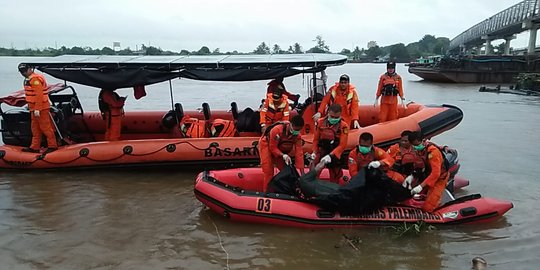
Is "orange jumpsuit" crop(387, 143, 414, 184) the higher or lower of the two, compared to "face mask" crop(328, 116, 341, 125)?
lower

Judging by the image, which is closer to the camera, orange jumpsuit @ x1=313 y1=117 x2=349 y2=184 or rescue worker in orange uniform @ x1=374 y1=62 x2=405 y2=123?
orange jumpsuit @ x1=313 y1=117 x2=349 y2=184

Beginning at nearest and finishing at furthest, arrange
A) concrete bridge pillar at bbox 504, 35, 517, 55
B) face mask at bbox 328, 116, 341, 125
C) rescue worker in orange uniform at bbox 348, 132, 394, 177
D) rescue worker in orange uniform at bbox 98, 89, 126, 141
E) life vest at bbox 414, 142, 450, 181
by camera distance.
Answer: life vest at bbox 414, 142, 450, 181 < rescue worker in orange uniform at bbox 348, 132, 394, 177 < face mask at bbox 328, 116, 341, 125 < rescue worker in orange uniform at bbox 98, 89, 126, 141 < concrete bridge pillar at bbox 504, 35, 517, 55

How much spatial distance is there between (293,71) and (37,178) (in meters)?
3.87

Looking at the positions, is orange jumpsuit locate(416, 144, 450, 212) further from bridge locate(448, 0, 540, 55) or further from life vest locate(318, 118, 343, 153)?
bridge locate(448, 0, 540, 55)

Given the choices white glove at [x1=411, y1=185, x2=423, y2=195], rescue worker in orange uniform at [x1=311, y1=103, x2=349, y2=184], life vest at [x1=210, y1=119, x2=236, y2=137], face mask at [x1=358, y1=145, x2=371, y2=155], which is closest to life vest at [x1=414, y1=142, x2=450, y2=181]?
white glove at [x1=411, y1=185, x2=423, y2=195]

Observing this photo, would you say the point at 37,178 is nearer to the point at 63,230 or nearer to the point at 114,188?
the point at 114,188

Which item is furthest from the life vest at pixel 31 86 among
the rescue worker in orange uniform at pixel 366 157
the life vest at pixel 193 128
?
the rescue worker in orange uniform at pixel 366 157

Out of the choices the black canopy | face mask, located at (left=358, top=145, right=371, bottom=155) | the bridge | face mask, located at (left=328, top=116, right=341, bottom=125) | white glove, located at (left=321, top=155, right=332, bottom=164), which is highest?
the bridge

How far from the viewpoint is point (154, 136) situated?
8258mm

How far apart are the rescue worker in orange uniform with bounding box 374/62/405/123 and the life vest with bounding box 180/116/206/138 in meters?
2.65

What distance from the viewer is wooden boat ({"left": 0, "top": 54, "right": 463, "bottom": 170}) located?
22.6 feet

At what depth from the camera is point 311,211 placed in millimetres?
5000

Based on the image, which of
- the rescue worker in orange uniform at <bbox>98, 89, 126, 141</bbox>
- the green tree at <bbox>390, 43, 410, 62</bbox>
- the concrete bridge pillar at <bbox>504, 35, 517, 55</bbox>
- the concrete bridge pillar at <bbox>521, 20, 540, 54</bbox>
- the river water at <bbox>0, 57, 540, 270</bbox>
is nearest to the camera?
the river water at <bbox>0, 57, 540, 270</bbox>

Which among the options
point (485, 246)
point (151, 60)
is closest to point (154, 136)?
point (151, 60)
